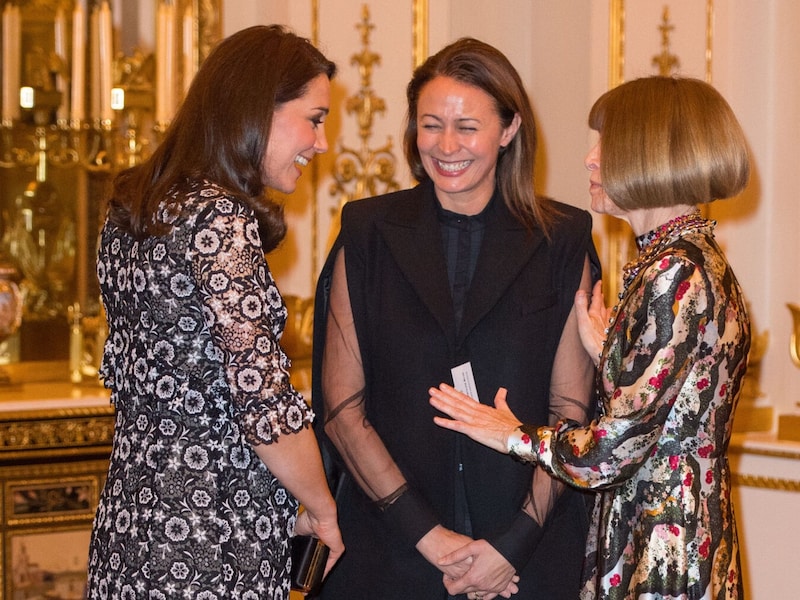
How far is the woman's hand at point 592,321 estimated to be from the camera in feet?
8.07

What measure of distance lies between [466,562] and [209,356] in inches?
28.9

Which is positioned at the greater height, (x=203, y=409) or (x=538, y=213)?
(x=538, y=213)

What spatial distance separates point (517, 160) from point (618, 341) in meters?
0.68

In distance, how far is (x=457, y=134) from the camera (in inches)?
102

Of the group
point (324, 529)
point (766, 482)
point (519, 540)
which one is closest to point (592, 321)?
point (519, 540)

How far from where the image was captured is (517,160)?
2688 millimetres

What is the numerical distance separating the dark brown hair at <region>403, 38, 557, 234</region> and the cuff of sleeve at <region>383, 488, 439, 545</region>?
654 millimetres

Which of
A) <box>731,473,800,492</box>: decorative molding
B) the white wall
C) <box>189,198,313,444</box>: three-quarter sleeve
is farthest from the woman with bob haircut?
the white wall

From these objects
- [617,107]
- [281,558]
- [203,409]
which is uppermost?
[617,107]

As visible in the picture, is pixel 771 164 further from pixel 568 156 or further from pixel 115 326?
pixel 115 326

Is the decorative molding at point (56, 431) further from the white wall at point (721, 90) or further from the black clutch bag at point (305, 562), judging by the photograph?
the black clutch bag at point (305, 562)

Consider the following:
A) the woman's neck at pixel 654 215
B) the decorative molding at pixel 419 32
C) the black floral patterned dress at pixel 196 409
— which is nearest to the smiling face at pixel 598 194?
the woman's neck at pixel 654 215

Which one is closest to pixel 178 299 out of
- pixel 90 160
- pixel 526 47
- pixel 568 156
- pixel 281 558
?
pixel 281 558

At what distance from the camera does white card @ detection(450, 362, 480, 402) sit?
8.16 feet
